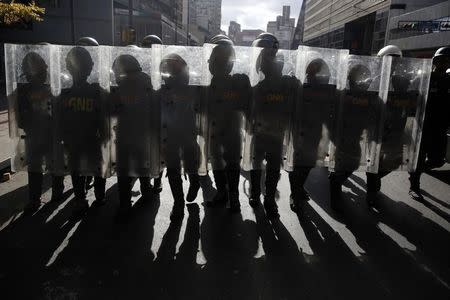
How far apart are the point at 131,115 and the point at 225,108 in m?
1.03

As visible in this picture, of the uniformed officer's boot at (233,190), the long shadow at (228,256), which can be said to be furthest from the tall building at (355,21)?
the long shadow at (228,256)

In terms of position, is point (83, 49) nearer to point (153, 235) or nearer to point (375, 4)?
point (153, 235)

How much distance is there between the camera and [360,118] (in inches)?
171

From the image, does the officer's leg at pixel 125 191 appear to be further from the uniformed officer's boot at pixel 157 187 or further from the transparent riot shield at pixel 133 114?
the uniformed officer's boot at pixel 157 187

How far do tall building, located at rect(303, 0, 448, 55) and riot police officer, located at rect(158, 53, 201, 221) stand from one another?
3664 centimetres

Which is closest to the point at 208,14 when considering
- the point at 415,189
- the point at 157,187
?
the point at 157,187

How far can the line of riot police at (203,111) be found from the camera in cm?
398

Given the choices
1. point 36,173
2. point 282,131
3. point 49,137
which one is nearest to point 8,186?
point 36,173

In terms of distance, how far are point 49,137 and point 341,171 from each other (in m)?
3.50

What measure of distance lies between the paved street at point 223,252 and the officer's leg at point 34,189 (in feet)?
0.39

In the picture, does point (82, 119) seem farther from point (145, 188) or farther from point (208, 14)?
point (208, 14)

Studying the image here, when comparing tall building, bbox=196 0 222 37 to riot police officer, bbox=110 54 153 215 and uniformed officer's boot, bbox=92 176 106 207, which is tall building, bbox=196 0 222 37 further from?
riot police officer, bbox=110 54 153 215

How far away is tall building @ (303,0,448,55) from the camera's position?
127 ft

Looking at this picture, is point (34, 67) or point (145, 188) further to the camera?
point (145, 188)
